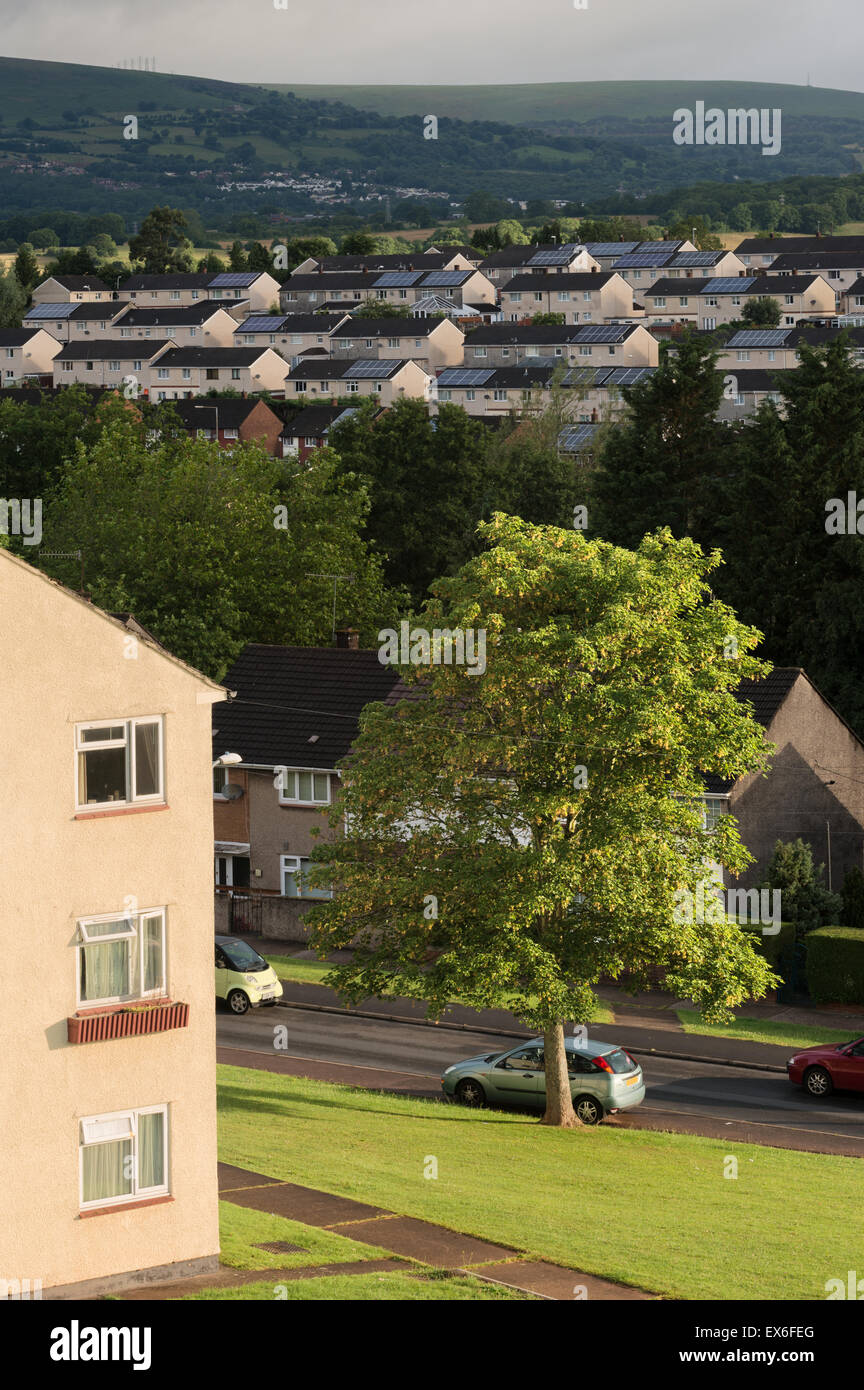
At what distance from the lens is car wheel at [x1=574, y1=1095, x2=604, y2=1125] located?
31.7m

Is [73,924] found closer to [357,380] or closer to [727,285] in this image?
[357,380]

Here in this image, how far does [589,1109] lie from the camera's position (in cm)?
3175

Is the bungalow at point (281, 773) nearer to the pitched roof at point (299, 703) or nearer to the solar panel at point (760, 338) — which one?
the pitched roof at point (299, 703)

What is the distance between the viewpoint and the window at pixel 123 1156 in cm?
1850

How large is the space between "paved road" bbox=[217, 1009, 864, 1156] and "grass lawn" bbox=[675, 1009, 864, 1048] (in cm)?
257

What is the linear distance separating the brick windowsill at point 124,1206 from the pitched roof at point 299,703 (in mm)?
29043

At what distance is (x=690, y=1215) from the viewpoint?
23.5 metres

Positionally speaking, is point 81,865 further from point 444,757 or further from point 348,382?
point 348,382

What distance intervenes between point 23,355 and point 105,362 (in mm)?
13824

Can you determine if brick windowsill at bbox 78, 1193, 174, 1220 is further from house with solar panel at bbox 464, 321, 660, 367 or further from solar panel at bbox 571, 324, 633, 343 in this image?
solar panel at bbox 571, 324, 633, 343

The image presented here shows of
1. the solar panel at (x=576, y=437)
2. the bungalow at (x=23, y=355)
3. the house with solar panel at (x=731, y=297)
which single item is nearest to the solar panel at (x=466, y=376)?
the solar panel at (x=576, y=437)

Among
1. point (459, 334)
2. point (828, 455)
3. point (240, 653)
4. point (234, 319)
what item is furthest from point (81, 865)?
point (234, 319)

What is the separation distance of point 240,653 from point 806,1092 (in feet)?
Result: 87.1

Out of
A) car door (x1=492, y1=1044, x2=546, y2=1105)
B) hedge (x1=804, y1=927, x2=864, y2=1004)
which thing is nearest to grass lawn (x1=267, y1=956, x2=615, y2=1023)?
hedge (x1=804, y1=927, x2=864, y2=1004)
